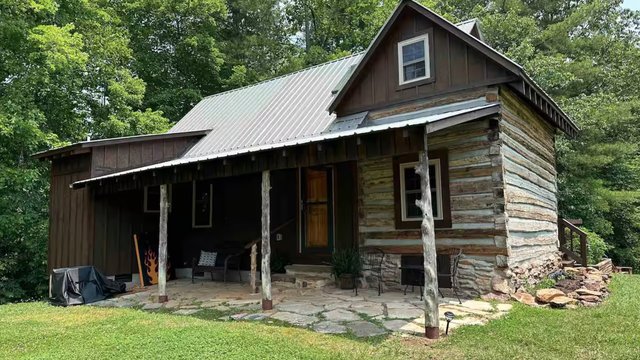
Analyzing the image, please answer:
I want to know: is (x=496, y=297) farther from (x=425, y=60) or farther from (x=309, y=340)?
(x=425, y=60)

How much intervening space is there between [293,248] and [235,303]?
2.60 meters

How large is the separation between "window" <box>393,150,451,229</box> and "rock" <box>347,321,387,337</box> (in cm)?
286

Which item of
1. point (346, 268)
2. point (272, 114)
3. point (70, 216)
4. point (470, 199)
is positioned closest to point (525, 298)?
point (470, 199)

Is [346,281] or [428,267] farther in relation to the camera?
[346,281]

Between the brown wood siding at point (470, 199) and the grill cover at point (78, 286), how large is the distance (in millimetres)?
5889

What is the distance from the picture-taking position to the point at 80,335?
5938 millimetres

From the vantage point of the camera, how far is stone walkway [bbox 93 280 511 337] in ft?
19.1

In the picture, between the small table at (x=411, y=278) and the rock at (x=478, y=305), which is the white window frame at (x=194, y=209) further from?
the rock at (x=478, y=305)

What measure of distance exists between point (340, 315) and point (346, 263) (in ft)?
7.34

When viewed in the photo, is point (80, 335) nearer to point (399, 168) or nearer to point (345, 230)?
point (345, 230)

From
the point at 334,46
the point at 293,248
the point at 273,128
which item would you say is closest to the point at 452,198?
the point at 293,248

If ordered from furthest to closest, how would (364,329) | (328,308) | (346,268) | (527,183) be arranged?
(527,183) → (346,268) → (328,308) → (364,329)

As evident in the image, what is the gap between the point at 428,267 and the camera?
5375mm

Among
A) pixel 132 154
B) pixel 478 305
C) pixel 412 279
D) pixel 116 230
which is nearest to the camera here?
pixel 478 305
